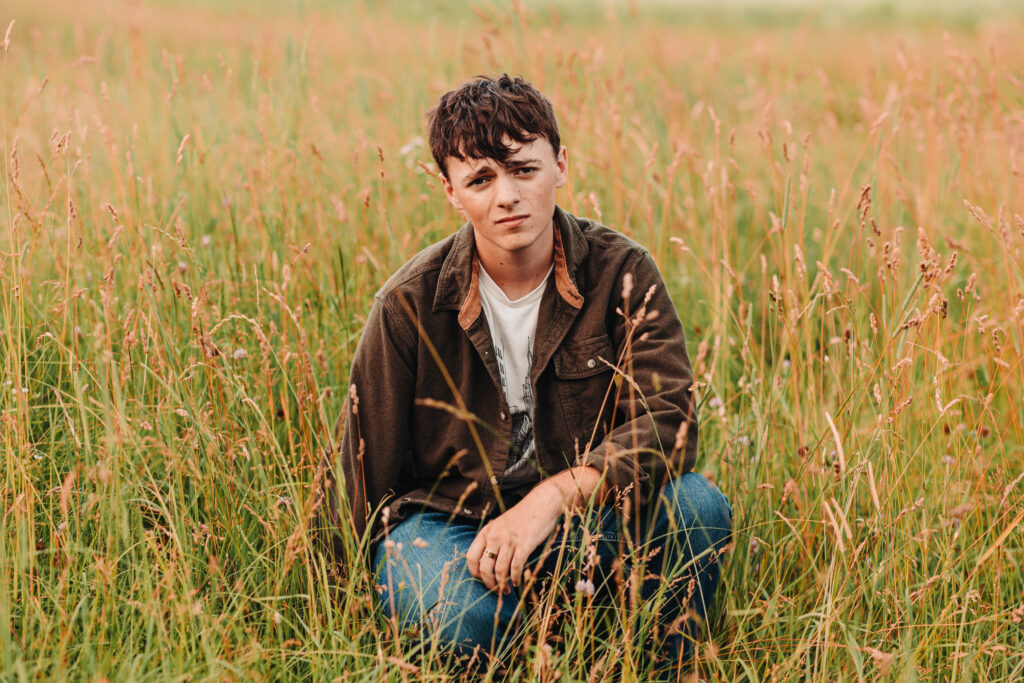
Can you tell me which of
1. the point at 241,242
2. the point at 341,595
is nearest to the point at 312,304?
the point at 241,242

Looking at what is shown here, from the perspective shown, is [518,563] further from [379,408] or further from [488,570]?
[379,408]

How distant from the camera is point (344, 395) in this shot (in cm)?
260

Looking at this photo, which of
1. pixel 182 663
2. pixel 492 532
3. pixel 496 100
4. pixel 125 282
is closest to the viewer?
pixel 182 663

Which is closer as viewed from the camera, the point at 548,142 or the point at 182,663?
the point at 182,663

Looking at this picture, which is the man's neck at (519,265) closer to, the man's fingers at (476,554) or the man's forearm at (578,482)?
the man's forearm at (578,482)

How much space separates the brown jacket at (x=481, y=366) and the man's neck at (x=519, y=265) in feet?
0.10

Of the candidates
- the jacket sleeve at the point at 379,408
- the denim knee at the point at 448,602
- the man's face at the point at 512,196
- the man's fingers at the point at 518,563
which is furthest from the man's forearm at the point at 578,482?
the man's face at the point at 512,196

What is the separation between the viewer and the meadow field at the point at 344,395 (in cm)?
171

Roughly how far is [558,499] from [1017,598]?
A: 3.54ft

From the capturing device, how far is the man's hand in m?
1.78

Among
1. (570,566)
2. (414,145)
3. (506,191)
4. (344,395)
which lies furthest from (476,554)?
(414,145)

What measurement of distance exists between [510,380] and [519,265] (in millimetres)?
269

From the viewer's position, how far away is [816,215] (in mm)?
4066

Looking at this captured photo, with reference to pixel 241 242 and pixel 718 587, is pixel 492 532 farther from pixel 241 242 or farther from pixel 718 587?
pixel 241 242
